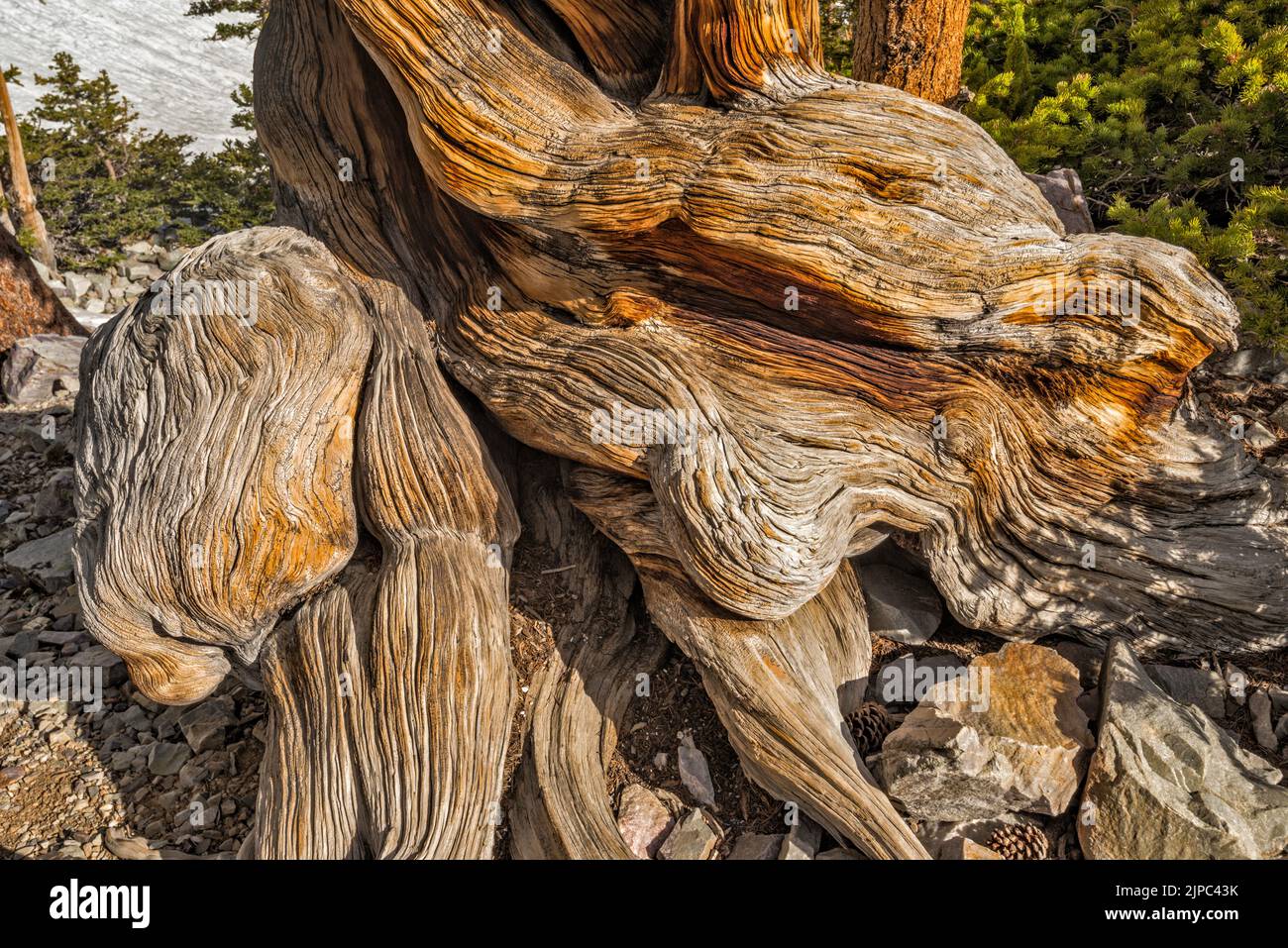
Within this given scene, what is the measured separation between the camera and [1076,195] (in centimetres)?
690

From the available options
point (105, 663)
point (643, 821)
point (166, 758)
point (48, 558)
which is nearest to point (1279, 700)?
point (643, 821)

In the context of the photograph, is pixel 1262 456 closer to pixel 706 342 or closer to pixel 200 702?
pixel 706 342

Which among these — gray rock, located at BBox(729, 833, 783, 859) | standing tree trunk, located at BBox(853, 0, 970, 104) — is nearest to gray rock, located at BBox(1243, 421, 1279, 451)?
standing tree trunk, located at BBox(853, 0, 970, 104)

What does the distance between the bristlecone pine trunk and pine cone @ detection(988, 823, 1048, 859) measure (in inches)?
16.0

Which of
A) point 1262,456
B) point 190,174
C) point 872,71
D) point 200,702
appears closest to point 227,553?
point 200,702

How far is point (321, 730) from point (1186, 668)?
15.1 feet

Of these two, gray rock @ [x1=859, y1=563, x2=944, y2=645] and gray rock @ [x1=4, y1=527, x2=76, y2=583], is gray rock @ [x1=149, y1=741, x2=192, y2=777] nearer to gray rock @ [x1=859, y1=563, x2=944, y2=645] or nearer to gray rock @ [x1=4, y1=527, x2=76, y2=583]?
gray rock @ [x1=4, y1=527, x2=76, y2=583]

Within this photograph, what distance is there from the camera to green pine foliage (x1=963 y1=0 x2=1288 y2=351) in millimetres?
5691

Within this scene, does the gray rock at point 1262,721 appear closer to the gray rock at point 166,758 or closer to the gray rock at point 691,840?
the gray rock at point 691,840

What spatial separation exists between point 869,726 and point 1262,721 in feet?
6.39

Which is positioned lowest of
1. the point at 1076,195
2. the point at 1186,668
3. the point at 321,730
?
the point at 321,730

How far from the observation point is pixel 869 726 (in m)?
4.95

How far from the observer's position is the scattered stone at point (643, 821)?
15.6 ft

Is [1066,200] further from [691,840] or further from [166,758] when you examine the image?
[166,758]
